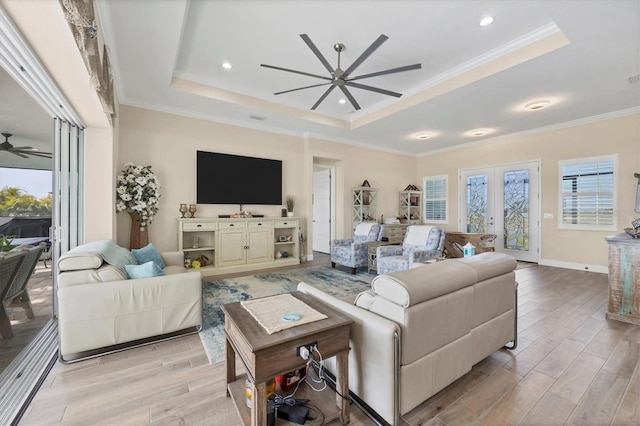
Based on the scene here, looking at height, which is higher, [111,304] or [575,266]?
[111,304]

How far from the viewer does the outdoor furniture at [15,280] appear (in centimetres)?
206

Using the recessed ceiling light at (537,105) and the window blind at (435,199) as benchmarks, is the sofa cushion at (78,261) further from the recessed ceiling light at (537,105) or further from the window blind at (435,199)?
the window blind at (435,199)

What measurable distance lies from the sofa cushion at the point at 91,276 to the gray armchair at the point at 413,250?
3397 mm

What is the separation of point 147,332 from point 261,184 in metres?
3.65

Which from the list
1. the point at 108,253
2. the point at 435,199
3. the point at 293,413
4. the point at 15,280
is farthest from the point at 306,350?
the point at 435,199

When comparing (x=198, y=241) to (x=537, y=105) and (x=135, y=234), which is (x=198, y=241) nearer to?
(x=135, y=234)

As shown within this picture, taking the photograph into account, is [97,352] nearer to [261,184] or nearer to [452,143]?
[261,184]

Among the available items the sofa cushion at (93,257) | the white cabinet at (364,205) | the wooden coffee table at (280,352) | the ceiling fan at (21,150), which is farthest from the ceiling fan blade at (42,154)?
the white cabinet at (364,205)

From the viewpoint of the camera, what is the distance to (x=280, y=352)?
120cm

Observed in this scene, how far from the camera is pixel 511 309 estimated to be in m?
2.17

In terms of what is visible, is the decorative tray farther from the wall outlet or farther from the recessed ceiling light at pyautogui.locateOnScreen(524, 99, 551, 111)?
the wall outlet

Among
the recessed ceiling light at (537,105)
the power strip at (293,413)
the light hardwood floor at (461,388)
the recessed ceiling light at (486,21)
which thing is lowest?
the light hardwood floor at (461,388)

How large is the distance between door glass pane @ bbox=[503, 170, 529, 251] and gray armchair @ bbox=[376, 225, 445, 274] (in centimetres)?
285

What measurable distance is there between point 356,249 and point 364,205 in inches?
90.6
